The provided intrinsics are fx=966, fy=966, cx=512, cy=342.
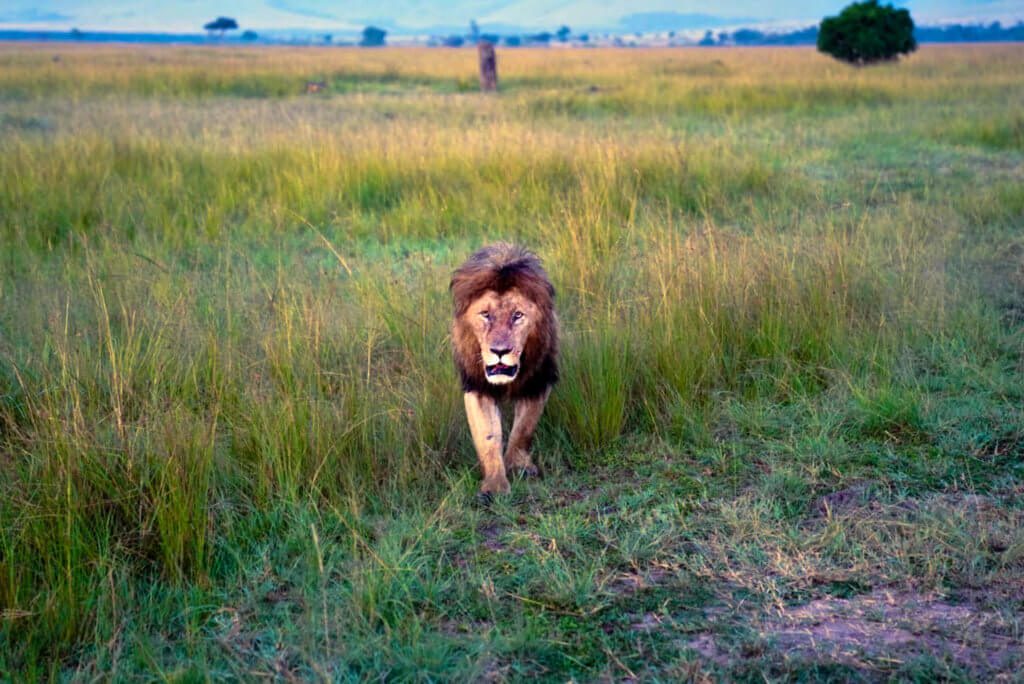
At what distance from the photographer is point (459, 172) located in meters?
9.33

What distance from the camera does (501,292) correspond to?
3.59 m

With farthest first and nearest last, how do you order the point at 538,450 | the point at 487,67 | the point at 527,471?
the point at 487,67, the point at 538,450, the point at 527,471

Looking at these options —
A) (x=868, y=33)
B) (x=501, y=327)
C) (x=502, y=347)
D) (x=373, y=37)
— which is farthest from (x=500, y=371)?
(x=373, y=37)

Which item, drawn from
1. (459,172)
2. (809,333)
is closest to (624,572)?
(809,333)

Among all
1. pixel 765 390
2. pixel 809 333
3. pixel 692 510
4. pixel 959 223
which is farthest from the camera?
pixel 959 223

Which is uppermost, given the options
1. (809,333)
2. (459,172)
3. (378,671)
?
(459,172)

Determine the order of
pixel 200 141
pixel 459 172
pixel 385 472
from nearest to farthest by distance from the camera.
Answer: pixel 385 472 < pixel 459 172 < pixel 200 141

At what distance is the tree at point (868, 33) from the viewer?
30359 millimetres

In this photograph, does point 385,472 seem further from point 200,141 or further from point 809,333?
point 200,141

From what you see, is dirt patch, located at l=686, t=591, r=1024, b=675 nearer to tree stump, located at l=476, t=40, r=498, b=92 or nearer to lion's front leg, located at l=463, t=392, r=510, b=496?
lion's front leg, located at l=463, t=392, r=510, b=496

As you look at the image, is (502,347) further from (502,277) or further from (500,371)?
(502,277)

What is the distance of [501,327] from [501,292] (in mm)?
153

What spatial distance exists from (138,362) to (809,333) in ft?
10.7

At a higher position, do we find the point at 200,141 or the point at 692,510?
the point at 200,141
